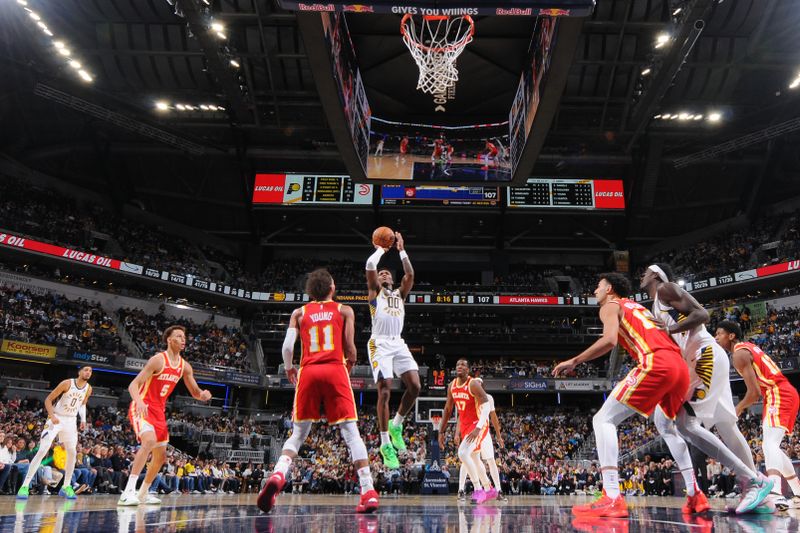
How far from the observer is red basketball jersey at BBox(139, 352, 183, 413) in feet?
24.3

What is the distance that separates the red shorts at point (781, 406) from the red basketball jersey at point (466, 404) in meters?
4.22

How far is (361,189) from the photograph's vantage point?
31766 millimetres

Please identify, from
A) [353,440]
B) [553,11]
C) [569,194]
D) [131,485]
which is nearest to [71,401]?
[131,485]

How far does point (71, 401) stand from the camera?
10805mm

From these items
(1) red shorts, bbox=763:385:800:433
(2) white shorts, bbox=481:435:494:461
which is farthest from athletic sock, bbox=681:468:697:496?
(2) white shorts, bbox=481:435:494:461

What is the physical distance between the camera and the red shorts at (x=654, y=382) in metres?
4.95

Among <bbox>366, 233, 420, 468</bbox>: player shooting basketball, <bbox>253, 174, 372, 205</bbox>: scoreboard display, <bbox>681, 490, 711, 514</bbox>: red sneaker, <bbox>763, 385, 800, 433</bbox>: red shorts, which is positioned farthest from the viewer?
<bbox>253, 174, 372, 205</bbox>: scoreboard display

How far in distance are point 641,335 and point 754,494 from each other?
80.8 inches

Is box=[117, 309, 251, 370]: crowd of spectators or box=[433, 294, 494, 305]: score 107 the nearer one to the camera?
box=[117, 309, 251, 370]: crowd of spectators

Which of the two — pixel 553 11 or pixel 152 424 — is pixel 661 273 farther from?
pixel 152 424

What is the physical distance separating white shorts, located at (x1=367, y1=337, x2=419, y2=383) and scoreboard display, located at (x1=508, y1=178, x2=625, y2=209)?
82.1ft

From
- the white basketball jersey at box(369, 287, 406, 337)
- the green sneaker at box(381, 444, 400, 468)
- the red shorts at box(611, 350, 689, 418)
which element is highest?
the white basketball jersey at box(369, 287, 406, 337)

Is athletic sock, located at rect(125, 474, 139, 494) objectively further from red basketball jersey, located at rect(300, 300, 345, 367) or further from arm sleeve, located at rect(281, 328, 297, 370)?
red basketball jersey, located at rect(300, 300, 345, 367)

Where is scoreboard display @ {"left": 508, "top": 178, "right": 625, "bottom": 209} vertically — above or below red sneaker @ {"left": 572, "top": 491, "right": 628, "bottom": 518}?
above
